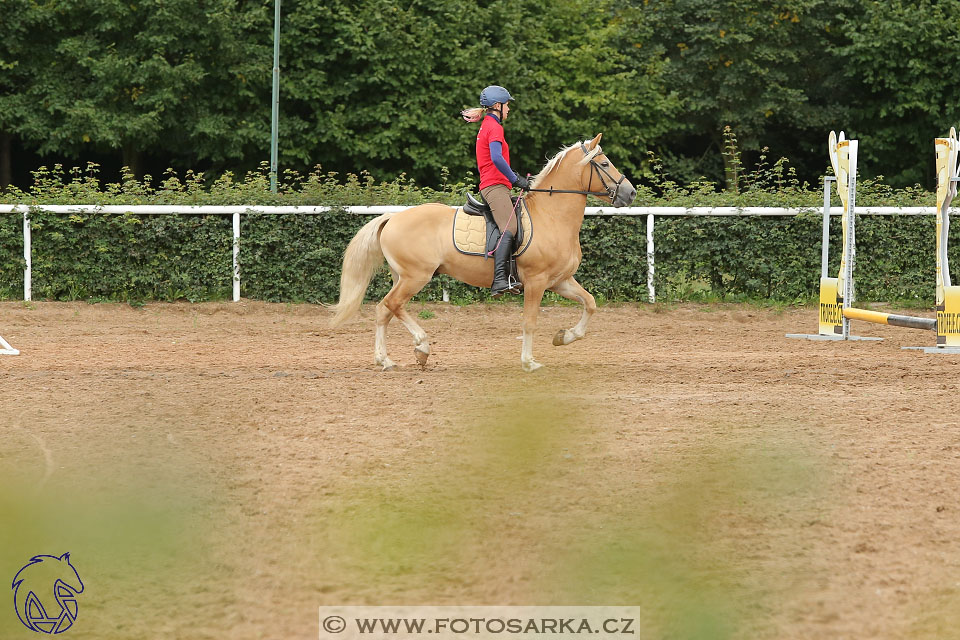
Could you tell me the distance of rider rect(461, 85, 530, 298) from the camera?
993cm

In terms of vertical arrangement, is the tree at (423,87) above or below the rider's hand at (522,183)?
above

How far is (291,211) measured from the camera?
16953 mm

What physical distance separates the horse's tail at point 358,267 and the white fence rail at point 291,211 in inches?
245

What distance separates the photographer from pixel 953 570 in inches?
190

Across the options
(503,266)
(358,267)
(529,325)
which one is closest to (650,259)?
(529,325)

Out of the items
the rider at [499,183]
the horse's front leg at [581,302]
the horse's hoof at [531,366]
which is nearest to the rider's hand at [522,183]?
the rider at [499,183]

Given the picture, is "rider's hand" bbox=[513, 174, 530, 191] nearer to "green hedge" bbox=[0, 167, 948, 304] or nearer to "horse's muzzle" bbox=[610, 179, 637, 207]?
"horse's muzzle" bbox=[610, 179, 637, 207]

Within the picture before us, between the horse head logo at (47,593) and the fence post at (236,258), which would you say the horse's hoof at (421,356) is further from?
the fence post at (236,258)

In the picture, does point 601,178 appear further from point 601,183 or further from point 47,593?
point 47,593

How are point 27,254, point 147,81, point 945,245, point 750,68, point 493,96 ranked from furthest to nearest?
point 750,68 < point 147,81 < point 27,254 < point 945,245 < point 493,96

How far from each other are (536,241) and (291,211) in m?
7.54

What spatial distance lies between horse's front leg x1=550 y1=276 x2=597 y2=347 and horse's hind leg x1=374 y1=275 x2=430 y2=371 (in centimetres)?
121

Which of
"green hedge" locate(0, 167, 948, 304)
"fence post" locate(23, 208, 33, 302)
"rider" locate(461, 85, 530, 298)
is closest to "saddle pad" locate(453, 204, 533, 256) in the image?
"rider" locate(461, 85, 530, 298)

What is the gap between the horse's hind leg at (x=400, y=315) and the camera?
10391 mm
